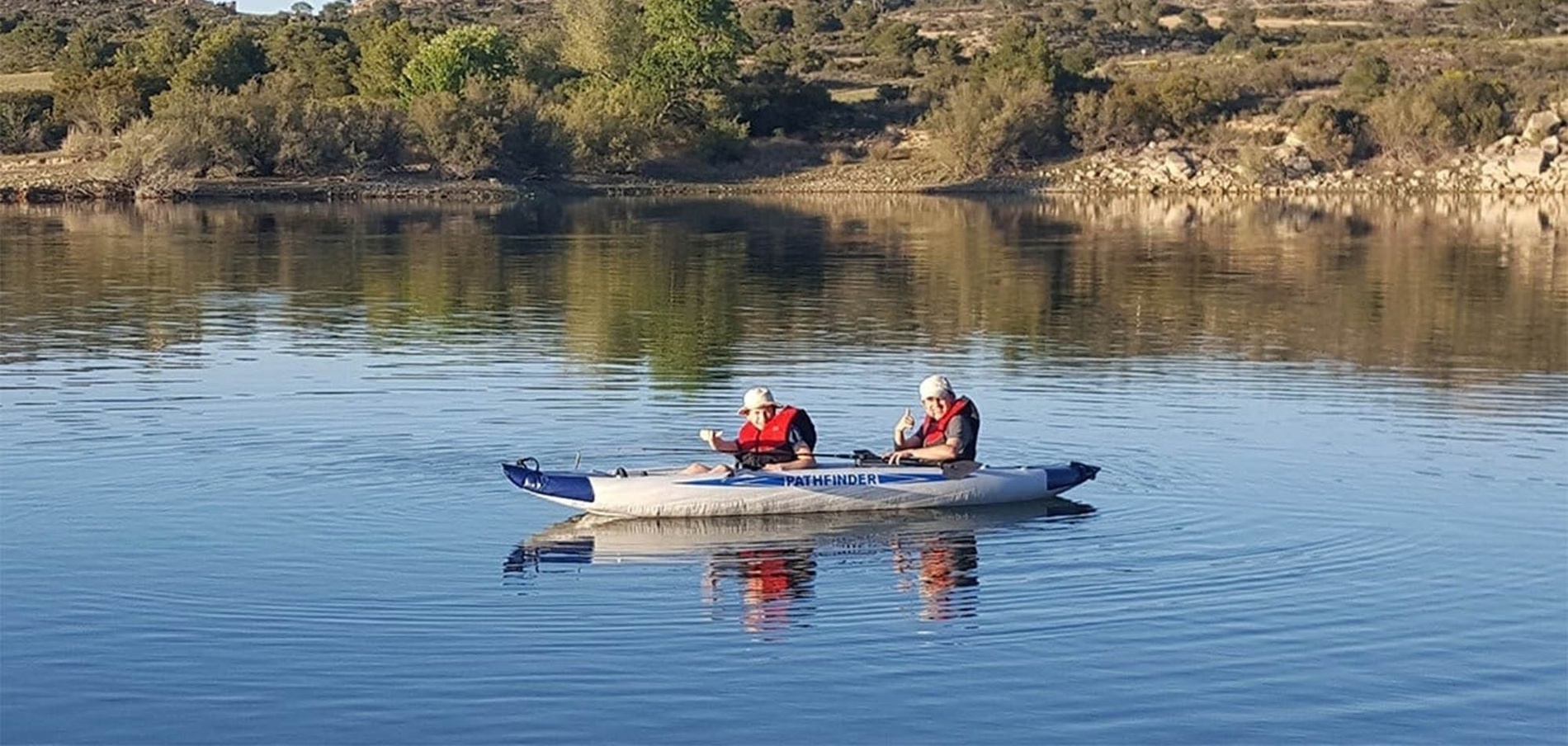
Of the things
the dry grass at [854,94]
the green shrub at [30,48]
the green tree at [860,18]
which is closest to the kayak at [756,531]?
the dry grass at [854,94]

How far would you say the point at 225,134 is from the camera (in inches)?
3263

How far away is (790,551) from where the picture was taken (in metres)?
18.7

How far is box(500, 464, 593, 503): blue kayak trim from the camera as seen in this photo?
19312 mm

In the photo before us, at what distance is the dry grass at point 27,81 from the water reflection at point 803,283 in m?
28.2

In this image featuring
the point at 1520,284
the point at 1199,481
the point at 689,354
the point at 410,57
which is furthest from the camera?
the point at 410,57

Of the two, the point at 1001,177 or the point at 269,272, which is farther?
the point at 1001,177

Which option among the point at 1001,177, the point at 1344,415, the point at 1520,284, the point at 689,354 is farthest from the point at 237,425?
the point at 1001,177

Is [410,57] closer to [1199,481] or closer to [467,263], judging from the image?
[467,263]

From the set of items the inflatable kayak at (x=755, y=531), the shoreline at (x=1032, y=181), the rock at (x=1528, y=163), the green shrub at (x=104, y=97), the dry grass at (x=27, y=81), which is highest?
the dry grass at (x=27, y=81)

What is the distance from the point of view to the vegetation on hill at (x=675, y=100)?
8650 centimetres

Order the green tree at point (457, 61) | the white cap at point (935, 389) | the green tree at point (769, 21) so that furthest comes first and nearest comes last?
the green tree at point (769, 21), the green tree at point (457, 61), the white cap at point (935, 389)

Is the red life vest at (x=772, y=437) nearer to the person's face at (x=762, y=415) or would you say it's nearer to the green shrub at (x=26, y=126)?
the person's face at (x=762, y=415)

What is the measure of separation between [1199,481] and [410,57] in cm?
8083

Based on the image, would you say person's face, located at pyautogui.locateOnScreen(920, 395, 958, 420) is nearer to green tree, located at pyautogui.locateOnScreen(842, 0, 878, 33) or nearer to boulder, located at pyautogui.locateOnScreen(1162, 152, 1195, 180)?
boulder, located at pyautogui.locateOnScreen(1162, 152, 1195, 180)
